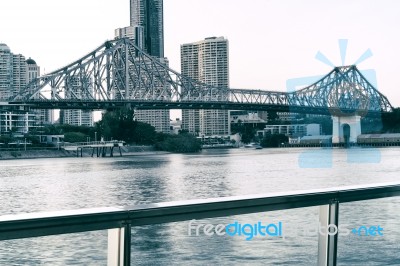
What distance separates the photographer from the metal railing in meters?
1.96

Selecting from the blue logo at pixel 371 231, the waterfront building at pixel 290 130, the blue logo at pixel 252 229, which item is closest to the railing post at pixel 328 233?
the blue logo at pixel 252 229

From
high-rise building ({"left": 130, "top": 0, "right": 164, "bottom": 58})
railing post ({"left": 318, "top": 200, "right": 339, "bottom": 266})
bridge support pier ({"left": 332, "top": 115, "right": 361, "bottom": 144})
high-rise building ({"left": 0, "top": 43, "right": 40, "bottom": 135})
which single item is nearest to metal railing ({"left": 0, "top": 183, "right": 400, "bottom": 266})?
railing post ({"left": 318, "top": 200, "right": 339, "bottom": 266})

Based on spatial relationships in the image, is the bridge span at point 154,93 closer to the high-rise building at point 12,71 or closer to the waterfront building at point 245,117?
the waterfront building at point 245,117

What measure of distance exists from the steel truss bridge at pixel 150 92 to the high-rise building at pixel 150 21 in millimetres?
59096

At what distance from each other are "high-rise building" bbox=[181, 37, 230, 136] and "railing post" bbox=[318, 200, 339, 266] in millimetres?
108996

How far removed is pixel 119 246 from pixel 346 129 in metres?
89.6

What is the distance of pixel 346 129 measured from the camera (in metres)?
89.8


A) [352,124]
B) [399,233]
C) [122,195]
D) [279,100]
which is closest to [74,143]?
[279,100]

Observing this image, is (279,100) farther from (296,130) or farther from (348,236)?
(348,236)

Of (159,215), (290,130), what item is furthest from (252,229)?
(290,130)

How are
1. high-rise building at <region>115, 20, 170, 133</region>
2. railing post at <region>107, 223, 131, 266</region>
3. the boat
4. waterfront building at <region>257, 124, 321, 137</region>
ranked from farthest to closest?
the boat, waterfront building at <region>257, 124, 321, 137</region>, high-rise building at <region>115, 20, 170, 133</region>, railing post at <region>107, 223, 131, 266</region>

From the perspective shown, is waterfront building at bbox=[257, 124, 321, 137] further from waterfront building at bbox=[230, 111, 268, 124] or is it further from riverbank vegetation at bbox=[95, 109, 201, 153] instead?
riverbank vegetation at bbox=[95, 109, 201, 153]

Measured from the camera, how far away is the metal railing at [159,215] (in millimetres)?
1963

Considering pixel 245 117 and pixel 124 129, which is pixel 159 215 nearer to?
pixel 124 129
